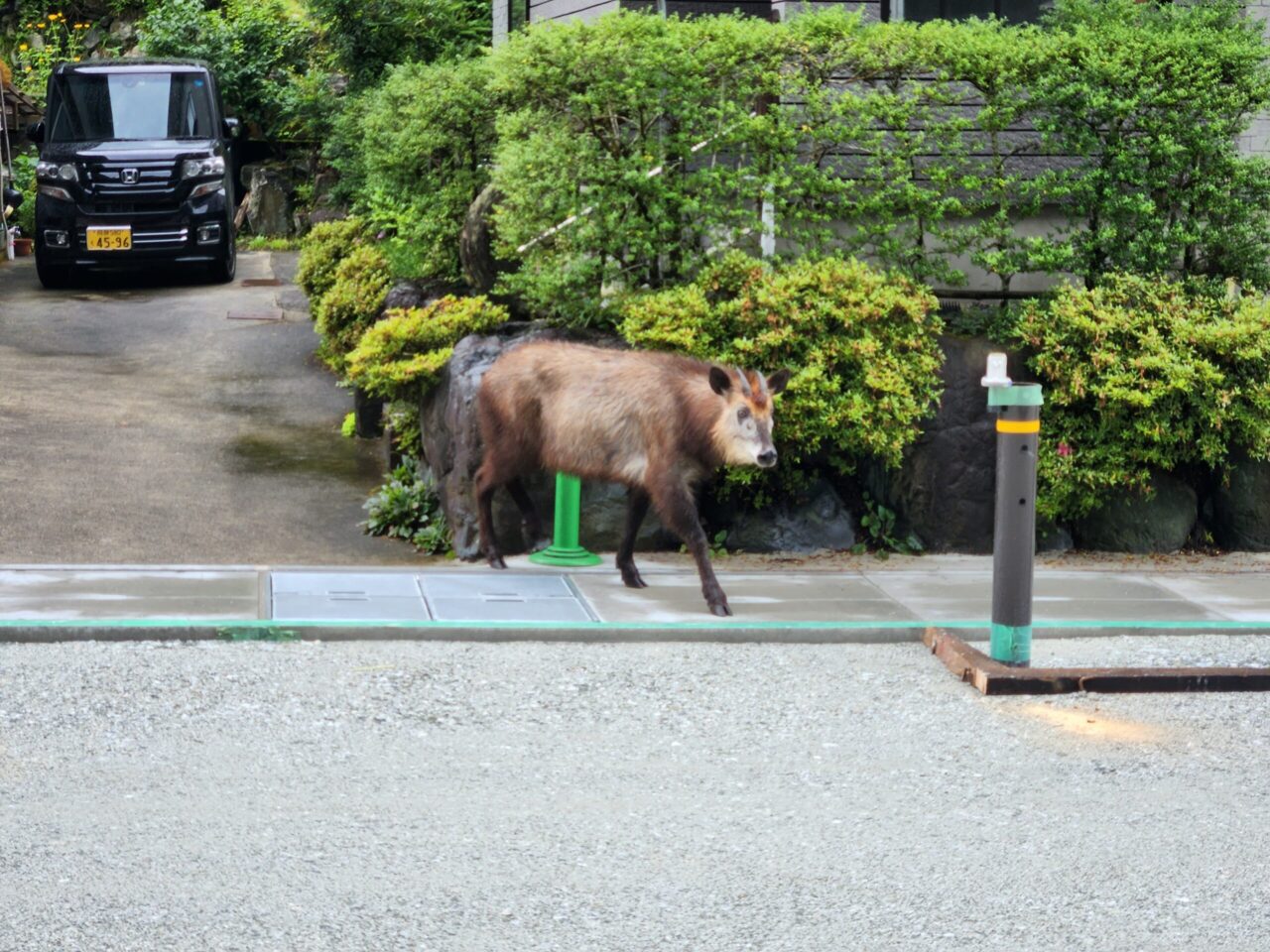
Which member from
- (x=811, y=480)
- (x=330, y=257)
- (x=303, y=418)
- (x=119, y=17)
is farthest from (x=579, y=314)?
(x=119, y=17)

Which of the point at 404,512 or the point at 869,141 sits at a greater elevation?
the point at 869,141

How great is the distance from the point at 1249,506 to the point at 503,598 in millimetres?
4787

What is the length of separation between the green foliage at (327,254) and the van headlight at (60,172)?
4258 mm

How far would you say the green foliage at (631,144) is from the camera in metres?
10.3

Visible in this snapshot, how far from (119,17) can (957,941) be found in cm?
2654

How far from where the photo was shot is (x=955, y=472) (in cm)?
1044

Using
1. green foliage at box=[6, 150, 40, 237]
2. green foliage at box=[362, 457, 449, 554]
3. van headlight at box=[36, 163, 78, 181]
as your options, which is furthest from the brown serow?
green foliage at box=[6, 150, 40, 237]

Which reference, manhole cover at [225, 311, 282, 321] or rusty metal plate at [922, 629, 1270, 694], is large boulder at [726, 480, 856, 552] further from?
manhole cover at [225, 311, 282, 321]

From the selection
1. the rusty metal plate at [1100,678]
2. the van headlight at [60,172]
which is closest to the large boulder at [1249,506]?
the rusty metal plate at [1100,678]

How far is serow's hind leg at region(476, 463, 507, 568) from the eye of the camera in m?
9.70

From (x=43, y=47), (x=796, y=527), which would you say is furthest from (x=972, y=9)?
(x=43, y=47)

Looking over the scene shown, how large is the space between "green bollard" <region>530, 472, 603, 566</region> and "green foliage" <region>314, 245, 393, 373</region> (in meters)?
3.80

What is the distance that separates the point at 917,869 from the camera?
5.20 metres

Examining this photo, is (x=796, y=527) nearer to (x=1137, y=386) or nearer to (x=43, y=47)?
(x=1137, y=386)
